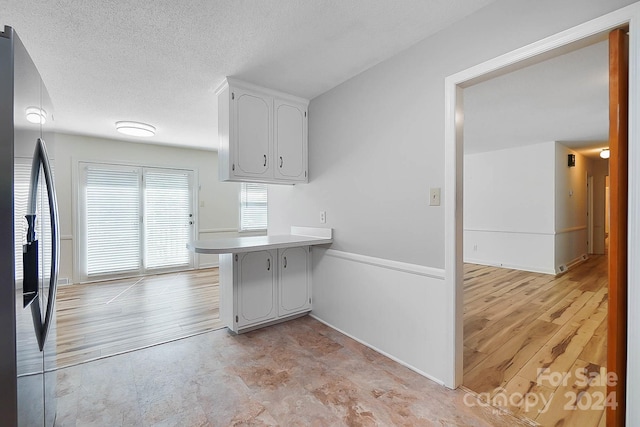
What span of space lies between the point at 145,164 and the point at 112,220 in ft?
3.53

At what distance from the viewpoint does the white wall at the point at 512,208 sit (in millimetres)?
5090

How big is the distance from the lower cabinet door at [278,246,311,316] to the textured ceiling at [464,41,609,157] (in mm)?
2396

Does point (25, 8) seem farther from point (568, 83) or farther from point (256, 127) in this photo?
point (568, 83)

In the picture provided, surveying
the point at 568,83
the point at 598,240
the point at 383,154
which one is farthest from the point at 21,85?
the point at 598,240

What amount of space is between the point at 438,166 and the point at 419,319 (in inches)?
42.7

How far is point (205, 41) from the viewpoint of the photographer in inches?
79.3

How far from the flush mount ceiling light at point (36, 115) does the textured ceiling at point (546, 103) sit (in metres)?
3.18

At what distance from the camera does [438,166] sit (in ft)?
6.30

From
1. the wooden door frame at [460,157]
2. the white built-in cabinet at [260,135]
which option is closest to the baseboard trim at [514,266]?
the wooden door frame at [460,157]

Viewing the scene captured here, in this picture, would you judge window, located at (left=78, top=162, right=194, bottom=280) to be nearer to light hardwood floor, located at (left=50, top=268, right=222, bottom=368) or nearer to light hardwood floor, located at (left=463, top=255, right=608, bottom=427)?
light hardwood floor, located at (left=50, top=268, right=222, bottom=368)

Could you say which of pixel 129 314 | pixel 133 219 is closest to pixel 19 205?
pixel 129 314

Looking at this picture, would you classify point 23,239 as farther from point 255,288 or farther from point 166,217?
point 166,217

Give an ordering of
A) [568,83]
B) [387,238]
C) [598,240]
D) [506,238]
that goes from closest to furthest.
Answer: [387,238]
[568,83]
[506,238]
[598,240]

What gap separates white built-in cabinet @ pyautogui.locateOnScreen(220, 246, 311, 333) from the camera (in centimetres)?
265
